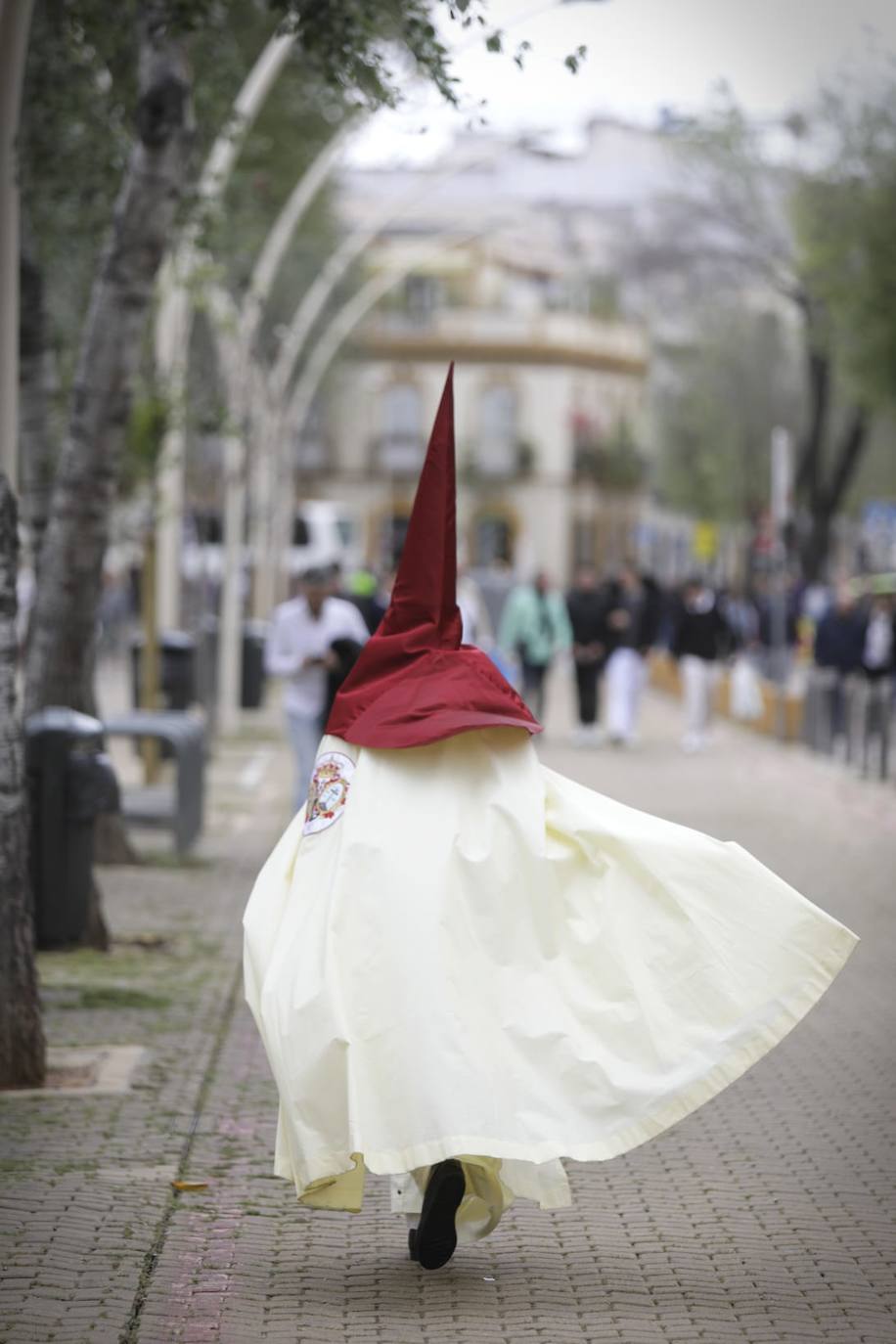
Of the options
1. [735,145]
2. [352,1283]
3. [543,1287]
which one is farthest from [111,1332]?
[735,145]

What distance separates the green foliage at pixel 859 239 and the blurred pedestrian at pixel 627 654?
1000cm

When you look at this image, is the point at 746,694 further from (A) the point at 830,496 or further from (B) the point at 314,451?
(B) the point at 314,451

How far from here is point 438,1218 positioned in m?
5.88

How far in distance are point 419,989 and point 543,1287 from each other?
89 cm

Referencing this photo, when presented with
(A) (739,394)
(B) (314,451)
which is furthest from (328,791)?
(B) (314,451)

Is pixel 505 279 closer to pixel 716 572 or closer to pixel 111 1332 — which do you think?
pixel 716 572

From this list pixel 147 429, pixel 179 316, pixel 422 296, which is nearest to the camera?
pixel 147 429

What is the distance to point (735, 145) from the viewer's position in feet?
146

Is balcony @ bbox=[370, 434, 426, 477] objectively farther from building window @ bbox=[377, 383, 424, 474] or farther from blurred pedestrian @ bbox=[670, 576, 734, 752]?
blurred pedestrian @ bbox=[670, 576, 734, 752]

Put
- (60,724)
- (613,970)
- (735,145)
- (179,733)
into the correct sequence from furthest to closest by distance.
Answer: (735,145), (179,733), (60,724), (613,970)

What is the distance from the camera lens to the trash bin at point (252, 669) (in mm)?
32000

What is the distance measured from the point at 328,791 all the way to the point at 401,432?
266 feet

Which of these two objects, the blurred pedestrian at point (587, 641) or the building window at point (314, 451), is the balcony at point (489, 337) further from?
the blurred pedestrian at point (587, 641)

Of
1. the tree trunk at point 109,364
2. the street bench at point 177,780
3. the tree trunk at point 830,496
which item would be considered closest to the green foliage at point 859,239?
the tree trunk at point 830,496
